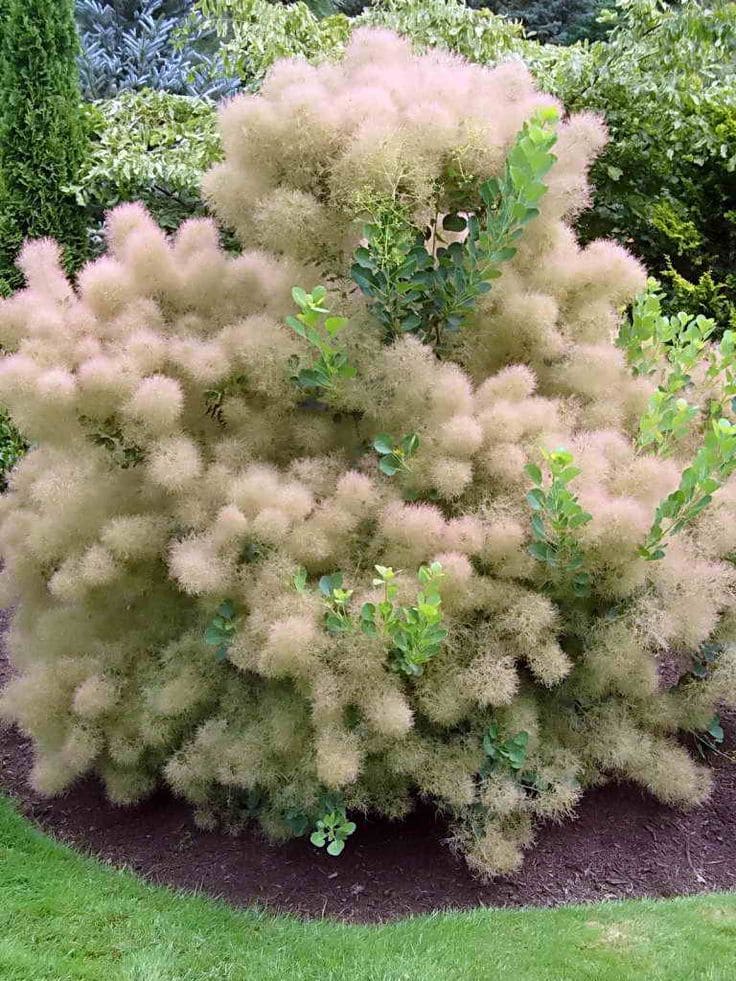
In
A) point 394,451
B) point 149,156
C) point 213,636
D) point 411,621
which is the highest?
point 394,451

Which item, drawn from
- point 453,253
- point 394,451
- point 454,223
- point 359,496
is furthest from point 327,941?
point 454,223

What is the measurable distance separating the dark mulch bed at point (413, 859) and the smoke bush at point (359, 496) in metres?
0.12

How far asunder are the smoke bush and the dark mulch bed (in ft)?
0.38

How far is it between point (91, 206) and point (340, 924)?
464cm

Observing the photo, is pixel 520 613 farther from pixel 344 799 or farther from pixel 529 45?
pixel 529 45

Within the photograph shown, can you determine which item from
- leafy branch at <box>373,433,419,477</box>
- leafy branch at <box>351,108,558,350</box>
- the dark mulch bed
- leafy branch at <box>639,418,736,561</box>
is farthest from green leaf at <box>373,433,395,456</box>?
the dark mulch bed

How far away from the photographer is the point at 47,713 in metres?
2.83

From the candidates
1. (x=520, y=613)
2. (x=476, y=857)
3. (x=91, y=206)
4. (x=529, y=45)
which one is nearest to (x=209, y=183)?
(x=520, y=613)

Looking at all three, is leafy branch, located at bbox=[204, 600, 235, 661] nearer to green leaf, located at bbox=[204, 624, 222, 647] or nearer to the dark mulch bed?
green leaf, located at bbox=[204, 624, 222, 647]

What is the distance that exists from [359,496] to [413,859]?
3.84 feet

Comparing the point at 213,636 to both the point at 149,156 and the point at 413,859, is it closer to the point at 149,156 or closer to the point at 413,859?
the point at 413,859

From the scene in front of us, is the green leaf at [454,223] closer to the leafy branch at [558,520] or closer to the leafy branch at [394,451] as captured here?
the leafy branch at [394,451]

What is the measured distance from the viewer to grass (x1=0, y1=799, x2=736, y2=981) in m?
2.09

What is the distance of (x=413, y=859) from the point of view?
268 centimetres
